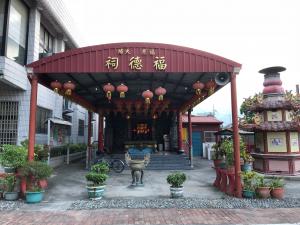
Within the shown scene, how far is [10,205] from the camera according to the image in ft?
24.0

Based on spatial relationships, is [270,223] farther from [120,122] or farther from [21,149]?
[120,122]

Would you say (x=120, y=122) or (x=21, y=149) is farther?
(x=120, y=122)

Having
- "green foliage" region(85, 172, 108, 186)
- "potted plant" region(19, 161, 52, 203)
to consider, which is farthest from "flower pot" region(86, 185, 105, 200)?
"potted plant" region(19, 161, 52, 203)

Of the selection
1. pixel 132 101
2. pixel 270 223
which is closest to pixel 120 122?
pixel 132 101

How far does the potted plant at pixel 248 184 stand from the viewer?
8.06 m

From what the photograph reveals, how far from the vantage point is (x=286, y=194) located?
29.0 ft

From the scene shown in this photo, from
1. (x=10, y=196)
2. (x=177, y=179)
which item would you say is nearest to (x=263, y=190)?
(x=177, y=179)

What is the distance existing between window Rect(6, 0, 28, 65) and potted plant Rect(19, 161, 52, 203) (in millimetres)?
6830

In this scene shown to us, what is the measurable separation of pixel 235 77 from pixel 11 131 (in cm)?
1095

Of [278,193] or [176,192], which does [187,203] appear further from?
[278,193]

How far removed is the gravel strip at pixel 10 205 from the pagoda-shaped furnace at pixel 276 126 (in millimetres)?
11148

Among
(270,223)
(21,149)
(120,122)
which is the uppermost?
(120,122)

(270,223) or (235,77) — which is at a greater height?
(235,77)

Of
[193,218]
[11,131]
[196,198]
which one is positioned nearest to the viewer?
[193,218]
